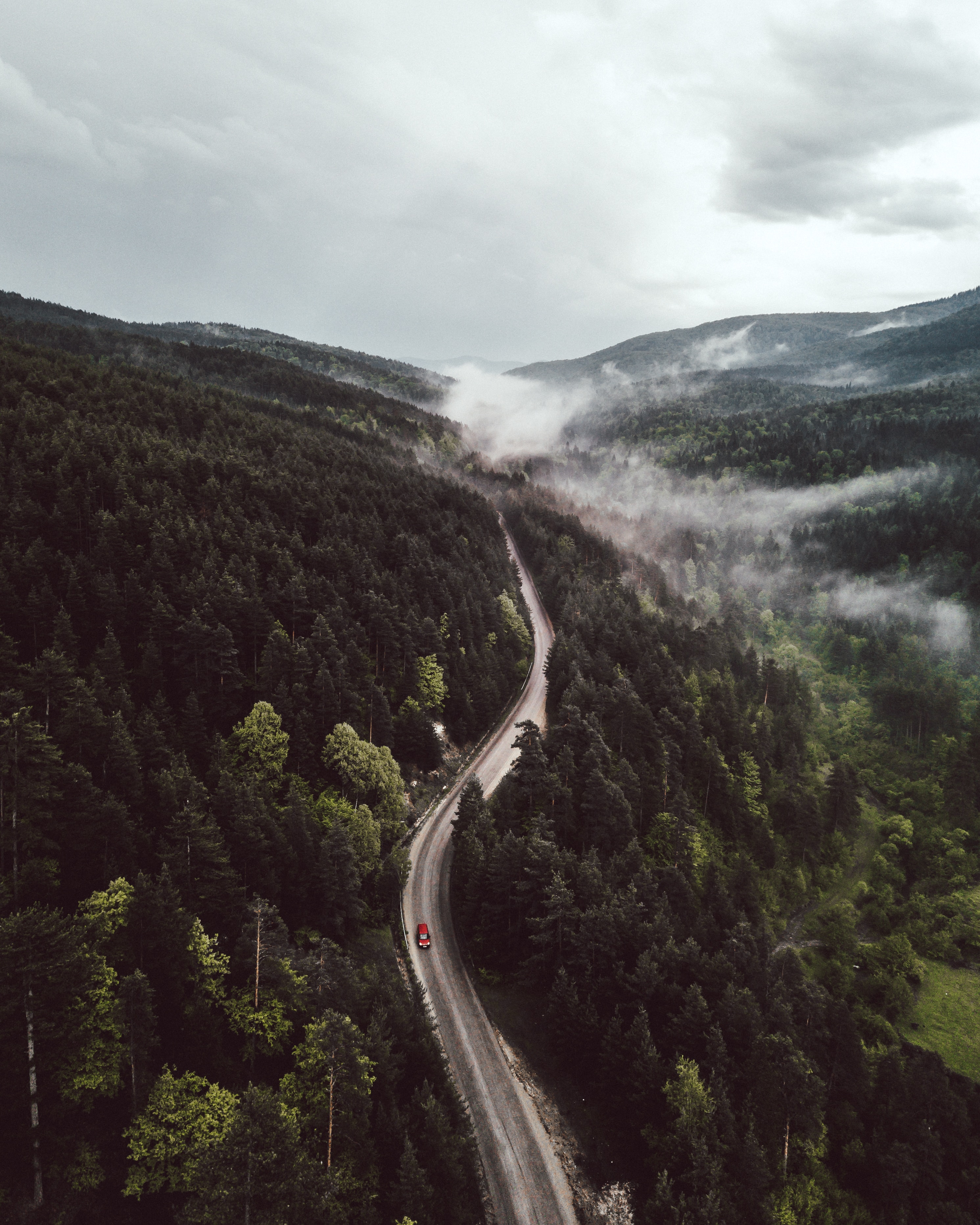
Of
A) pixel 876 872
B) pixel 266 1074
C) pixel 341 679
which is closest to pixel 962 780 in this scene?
pixel 876 872

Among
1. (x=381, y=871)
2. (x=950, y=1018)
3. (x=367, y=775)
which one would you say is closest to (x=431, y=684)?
(x=367, y=775)

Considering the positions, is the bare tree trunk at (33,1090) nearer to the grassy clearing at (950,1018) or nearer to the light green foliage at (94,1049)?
the light green foliage at (94,1049)

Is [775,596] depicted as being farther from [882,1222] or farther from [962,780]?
[882,1222]

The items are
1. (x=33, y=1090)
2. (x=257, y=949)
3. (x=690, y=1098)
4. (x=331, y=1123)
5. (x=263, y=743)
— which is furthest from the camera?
(x=263, y=743)

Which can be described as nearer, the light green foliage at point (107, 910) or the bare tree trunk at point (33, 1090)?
the bare tree trunk at point (33, 1090)

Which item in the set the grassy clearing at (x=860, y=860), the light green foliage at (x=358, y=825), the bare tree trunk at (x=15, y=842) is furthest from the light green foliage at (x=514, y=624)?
the bare tree trunk at (x=15, y=842)

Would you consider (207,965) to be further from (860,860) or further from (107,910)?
(860,860)

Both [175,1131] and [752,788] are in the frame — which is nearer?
[175,1131]

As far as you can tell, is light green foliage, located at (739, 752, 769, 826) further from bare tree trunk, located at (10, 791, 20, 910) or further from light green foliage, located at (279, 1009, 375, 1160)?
bare tree trunk, located at (10, 791, 20, 910)
